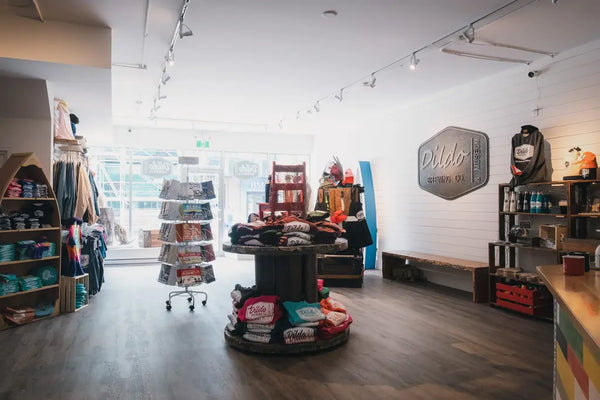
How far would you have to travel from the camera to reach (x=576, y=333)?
1.97 meters

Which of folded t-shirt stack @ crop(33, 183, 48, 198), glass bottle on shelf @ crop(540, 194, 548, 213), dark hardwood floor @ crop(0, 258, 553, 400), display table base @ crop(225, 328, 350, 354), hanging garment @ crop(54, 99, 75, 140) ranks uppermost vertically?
hanging garment @ crop(54, 99, 75, 140)

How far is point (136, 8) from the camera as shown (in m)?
4.26

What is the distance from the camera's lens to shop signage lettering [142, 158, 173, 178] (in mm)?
11000

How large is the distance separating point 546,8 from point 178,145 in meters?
8.70

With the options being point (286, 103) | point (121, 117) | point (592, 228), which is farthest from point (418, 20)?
point (121, 117)

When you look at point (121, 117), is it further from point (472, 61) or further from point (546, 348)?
point (546, 348)

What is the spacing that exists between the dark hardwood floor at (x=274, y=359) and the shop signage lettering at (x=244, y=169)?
20.2ft

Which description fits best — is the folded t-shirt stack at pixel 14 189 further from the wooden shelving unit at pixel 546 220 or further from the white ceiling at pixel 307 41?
the wooden shelving unit at pixel 546 220

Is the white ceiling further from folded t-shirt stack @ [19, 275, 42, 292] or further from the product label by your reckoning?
folded t-shirt stack @ [19, 275, 42, 292]

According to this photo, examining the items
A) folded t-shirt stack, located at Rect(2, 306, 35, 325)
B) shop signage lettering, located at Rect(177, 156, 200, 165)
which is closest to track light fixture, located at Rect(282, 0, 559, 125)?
shop signage lettering, located at Rect(177, 156, 200, 165)

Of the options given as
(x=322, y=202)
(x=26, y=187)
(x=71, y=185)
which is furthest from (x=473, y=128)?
(x=26, y=187)

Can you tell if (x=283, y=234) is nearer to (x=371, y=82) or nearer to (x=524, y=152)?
(x=524, y=152)

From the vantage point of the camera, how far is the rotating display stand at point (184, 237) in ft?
18.6

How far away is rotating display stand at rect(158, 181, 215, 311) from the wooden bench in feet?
10.8
